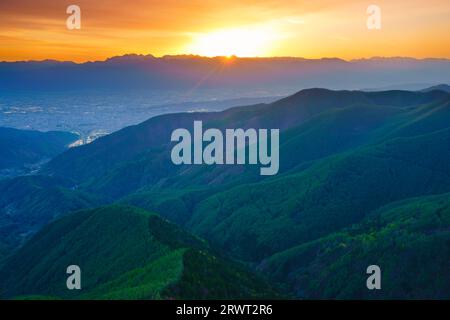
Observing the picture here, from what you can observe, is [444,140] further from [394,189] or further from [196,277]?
[196,277]

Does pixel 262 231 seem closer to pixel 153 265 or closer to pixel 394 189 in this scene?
pixel 394 189

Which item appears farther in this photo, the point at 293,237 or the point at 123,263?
the point at 293,237

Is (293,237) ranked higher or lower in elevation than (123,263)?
higher

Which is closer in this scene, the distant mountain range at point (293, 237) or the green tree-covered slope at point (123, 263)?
the green tree-covered slope at point (123, 263)

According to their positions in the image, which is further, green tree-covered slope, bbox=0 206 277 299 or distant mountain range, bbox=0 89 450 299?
distant mountain range, bbox=0 89 450 299
